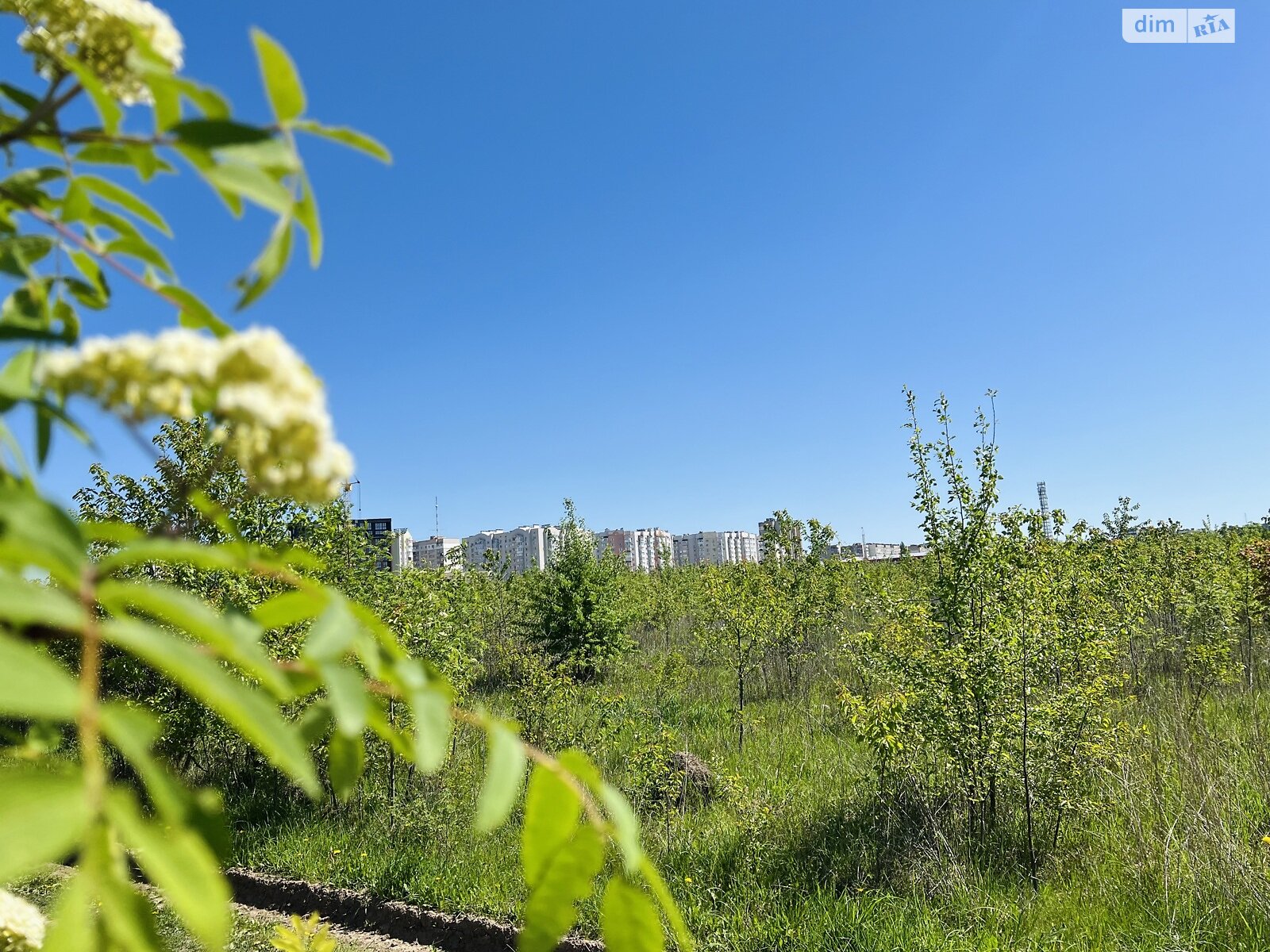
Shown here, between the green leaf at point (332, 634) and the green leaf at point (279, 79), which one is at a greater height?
the green leaf at point (279, 79)

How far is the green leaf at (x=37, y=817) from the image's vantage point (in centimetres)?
32

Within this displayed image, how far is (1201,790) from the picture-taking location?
5246mm

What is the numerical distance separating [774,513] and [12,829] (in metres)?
13.8

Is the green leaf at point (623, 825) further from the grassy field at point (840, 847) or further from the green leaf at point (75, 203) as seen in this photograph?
the grassy field at point (840, 847)

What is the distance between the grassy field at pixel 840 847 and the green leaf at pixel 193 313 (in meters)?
4.63

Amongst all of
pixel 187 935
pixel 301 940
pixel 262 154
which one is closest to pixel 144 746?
pixel 262 154

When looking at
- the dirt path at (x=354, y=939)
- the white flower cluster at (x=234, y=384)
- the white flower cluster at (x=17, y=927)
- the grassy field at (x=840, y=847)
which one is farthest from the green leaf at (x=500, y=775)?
the dirt path at (x=354, y=939)

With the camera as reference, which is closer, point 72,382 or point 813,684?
point 72,382

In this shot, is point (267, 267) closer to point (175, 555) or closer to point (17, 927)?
point (175, 555)

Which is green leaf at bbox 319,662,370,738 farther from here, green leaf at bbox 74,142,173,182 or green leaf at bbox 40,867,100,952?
green leaf at bbox 74,142,173,182

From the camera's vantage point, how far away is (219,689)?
336 mm

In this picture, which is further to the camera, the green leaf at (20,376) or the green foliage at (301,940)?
the green foliage at (301,940)

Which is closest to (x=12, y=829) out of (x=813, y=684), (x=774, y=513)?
(x=813, y=684)

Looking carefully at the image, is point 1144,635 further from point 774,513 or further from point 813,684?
point 774,513
